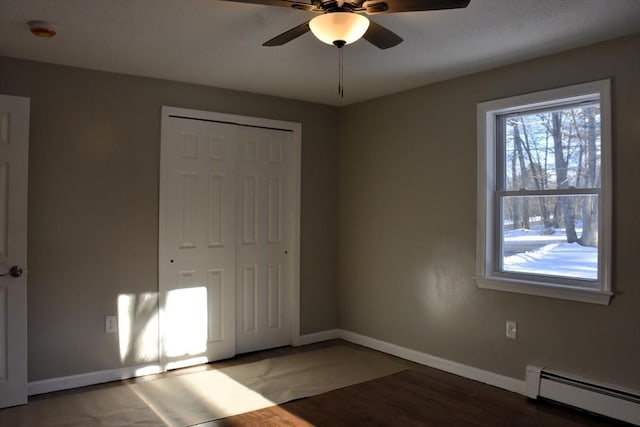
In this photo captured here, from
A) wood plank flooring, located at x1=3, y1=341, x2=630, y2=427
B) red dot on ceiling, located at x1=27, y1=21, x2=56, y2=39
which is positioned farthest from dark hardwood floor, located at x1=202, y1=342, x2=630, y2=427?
red dot on ceiling, located at x1=27, y1=21, x2=56, y2=39

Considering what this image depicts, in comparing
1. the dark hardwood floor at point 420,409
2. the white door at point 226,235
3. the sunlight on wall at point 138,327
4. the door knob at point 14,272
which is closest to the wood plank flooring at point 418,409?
the dark hardwood floor at point 420,409

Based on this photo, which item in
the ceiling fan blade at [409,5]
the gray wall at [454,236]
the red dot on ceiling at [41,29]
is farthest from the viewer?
the gray wall at [454,236]

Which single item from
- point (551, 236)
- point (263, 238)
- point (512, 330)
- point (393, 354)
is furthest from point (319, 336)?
point (551, 236)

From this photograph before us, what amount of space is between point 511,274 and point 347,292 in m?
1.83

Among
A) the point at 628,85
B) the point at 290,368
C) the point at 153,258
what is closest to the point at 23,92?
the point at 153,258

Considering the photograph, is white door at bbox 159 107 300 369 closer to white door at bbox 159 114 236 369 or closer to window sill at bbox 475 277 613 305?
white door at bbox 159 114 236 369

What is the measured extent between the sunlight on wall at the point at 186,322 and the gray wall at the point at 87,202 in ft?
0.57

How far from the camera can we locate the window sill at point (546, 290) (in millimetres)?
3328

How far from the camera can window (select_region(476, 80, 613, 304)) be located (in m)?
3.38

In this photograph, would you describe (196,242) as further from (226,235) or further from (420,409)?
(420,409)

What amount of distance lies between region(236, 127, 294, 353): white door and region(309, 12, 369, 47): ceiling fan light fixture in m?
2.42

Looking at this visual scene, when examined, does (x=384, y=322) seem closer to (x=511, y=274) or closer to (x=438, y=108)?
(x=511, y=274)

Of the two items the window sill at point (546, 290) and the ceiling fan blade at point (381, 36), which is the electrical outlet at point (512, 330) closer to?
the window sill at point (546, 290)

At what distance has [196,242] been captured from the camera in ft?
14.7
